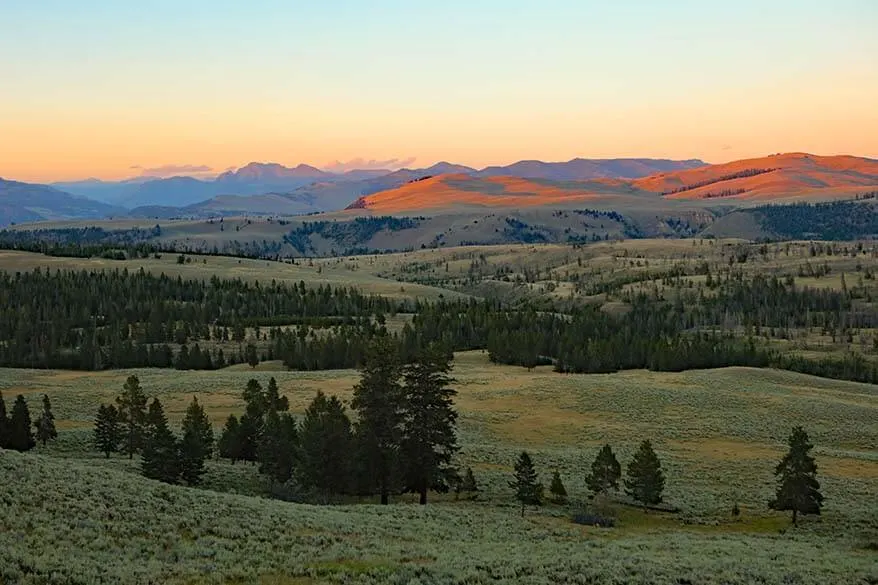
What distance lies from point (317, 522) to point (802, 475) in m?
35.9

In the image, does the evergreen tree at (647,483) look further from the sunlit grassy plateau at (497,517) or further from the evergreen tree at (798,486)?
the evergreen tree at (798,486)

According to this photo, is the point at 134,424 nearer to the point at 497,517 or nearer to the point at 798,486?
the point at 497,517

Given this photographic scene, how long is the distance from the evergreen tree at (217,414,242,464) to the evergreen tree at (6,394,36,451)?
52.3 ft

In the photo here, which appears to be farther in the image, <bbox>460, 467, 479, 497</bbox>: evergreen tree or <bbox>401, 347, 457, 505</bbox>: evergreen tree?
<bbox>460, 467, 479, 497</bbox>: evergreen tree

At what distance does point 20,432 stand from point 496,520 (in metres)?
43.7

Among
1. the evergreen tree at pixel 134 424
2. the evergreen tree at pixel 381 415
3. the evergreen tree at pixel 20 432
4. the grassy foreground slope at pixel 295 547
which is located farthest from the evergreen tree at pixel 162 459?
the evergreen tree at pixel 20 432

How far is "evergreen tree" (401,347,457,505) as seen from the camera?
51.1m

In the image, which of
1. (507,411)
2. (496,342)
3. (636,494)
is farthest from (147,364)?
(636,494)

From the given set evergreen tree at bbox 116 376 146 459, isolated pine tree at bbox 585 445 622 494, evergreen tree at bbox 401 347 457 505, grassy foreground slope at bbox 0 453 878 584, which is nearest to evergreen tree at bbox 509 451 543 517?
evergreen tree at bbox 401 347 457 505

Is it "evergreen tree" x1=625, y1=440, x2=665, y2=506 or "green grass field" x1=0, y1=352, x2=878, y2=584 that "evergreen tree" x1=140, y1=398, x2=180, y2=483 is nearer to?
"green grass field" x1=0, y1=352, x2=878, y2=584

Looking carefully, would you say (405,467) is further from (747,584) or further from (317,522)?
(747,584)

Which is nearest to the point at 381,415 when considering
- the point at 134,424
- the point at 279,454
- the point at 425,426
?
the point at 425,426

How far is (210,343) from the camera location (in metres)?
185

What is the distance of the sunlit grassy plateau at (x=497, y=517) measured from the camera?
2608 cm
